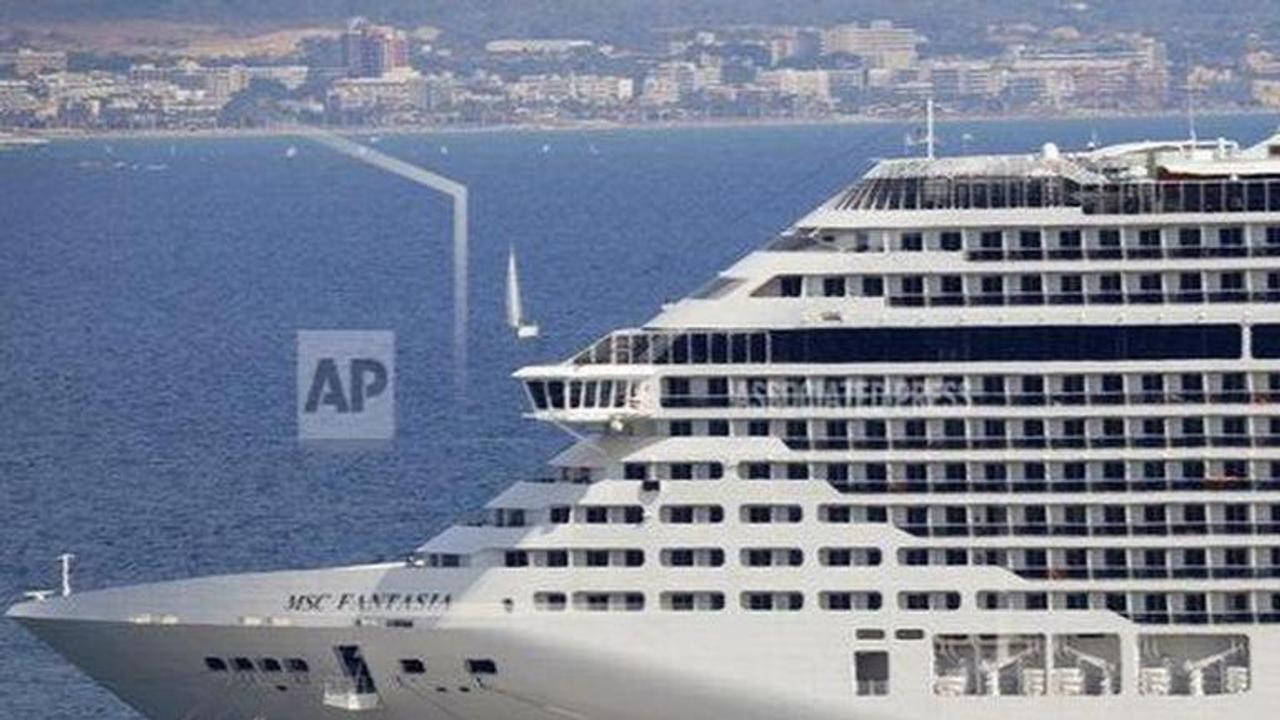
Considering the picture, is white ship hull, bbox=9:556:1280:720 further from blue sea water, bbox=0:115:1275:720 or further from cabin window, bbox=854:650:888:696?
blue sea water, bbox=0:115:1275:720

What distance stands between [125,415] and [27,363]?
17.2 metres

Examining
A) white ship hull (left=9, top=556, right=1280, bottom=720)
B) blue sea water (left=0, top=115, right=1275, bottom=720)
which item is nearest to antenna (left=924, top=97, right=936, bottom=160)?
white ship hull (left=9, top=556, right=1280, bottom=720)

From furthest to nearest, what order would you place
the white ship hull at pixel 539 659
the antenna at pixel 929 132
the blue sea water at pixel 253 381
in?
the blue sea water at pixel 253 381 < the antenna at pixel 929 132 < the white ship hull at pixel 539 659

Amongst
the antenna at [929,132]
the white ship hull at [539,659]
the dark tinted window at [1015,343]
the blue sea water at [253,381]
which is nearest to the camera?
the white ship hull at [539,659]

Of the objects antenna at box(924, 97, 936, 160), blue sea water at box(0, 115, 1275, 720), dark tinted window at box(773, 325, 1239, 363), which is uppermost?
antenna at box(924, 97, 936, 160)

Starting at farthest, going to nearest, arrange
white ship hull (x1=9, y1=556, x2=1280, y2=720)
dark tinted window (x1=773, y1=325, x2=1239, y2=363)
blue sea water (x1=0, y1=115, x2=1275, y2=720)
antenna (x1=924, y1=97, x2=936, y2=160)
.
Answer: blue sea water (x1=0, y1=115, x2=1275, y2=720)
antenna (x1=924, y1=97, x2=936, y2=160)
dark tinted window (x1=773, y1=325, x2=1239, y2=363)
white ship hull (x1=9, y1=556, x2=1280, y2=720)

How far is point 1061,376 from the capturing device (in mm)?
65188

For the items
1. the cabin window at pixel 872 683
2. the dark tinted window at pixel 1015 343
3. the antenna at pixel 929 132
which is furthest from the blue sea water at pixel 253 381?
the antenna at pixel 929 132

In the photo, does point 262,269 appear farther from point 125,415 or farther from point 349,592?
point 349,592

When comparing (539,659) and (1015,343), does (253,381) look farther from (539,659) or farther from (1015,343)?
(1015,343)

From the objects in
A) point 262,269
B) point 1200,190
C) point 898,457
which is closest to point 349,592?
point 898,457

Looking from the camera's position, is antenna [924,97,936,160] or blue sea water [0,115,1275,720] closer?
antenna [924,97,936,160]

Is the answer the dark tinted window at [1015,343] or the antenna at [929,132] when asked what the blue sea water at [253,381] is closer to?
the dark tinted window at [1015,343]

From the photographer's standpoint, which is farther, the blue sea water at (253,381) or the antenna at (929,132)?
the blue sea water at (253,381)
